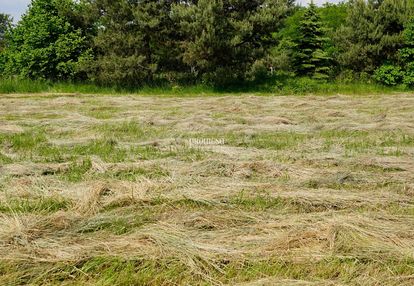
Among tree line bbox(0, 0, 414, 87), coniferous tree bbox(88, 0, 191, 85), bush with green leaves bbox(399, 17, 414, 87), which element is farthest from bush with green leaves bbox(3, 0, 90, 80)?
bush with green leaves bbox(399, 17, 414, 87)

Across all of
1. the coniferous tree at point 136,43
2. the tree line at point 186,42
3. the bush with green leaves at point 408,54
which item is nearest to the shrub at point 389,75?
the tree line at point 186,42

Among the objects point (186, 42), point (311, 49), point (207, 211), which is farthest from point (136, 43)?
point (207, 211)

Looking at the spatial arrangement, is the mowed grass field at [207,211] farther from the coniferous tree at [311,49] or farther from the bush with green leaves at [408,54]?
the coniferous tree at [311,49]

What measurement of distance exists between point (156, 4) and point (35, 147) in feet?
51.1

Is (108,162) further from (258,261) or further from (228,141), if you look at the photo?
(258,261)

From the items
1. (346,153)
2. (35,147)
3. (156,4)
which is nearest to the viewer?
(346,153)

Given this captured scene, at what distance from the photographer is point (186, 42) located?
19.8m

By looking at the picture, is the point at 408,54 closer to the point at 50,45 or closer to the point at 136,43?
the point at 136,43

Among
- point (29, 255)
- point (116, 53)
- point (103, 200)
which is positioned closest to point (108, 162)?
point (103, 200)

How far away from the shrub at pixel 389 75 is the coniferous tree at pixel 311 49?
10.2ft

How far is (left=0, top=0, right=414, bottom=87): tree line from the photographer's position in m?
19.2

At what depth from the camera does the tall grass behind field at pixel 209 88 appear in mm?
18562

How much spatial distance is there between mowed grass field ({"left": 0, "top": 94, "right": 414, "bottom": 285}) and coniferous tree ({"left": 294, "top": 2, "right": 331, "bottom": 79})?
16.8m

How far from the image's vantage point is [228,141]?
6.54 m
